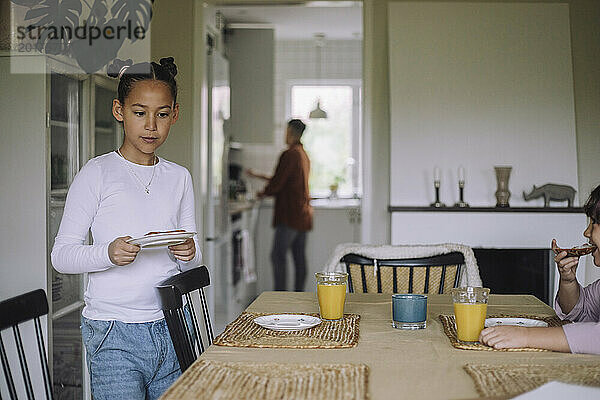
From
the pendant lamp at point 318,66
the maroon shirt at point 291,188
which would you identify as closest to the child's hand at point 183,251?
the maroon shirt at point 291,188

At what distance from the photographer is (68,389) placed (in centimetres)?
320

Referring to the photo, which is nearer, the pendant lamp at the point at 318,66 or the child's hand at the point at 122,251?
the child's hand at the point at 122,251

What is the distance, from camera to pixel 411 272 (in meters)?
2.66

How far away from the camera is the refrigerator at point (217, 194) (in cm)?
471

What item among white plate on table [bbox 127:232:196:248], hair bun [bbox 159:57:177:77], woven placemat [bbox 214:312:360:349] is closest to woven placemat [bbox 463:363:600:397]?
woven placemat [bbox 214:312:360:349]

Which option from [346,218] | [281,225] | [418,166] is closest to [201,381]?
[418,166]

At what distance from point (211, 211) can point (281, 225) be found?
156 centimetres

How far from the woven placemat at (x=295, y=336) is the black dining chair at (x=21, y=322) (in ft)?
1.19

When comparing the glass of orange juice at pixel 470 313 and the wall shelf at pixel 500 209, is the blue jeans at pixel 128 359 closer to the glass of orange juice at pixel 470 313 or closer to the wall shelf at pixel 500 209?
the glass of orange juice at pixel 470 313

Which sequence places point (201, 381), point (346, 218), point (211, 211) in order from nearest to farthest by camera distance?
point (201, 381) < point (211, 211) < point (346, 218)

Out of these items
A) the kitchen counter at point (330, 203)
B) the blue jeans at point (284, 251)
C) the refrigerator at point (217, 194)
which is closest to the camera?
the refrigerator at point (217, 194)

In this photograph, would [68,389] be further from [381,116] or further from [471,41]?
[471,41]

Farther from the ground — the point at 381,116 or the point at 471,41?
the point at 471,41

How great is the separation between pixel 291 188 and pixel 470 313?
4.47m
